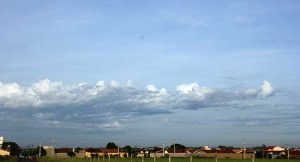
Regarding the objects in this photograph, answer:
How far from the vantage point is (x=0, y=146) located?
416ft

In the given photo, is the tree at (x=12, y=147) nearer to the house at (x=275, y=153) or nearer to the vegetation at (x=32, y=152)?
the vegetation at (x=32, y=152)

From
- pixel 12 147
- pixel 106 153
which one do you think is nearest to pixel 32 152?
pixel 12 147

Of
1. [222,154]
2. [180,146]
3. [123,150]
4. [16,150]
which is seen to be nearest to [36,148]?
[16,150]

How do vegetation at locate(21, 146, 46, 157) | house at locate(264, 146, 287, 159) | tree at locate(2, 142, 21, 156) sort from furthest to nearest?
vegetation at locate(21, 146, 46, 157) < tree at locate(2, 142, 21, 156) < house at locate(264, 146, 287, 159)

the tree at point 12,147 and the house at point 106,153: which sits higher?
the tree at point 12,147

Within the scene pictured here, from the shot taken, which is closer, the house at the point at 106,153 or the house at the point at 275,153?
the house at the point at 275,153

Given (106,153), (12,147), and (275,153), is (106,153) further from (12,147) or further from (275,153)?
(275,153)

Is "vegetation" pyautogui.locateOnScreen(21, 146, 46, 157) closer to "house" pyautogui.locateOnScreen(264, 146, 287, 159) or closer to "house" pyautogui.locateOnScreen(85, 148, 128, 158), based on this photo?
"house" pyautogui.locateOnScreen(85, 148, 128, 158)

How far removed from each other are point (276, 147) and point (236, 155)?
48.6 m

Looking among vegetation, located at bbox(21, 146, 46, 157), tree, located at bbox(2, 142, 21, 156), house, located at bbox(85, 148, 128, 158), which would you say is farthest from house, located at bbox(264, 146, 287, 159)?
tree, located at bbox(2, 142, 21, 156)

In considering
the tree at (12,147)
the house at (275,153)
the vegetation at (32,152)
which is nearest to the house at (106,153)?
the vegetation at (32,152)

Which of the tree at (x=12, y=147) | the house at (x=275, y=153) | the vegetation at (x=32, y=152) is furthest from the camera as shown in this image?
the vegetation at (x=32, y=152)

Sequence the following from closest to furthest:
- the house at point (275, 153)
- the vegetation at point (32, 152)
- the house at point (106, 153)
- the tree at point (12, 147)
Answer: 1. the house at point (275, 153)
2. the house at point (106, 153)
3. the tree at point (12, 147)
4. the vegetation at point (32, 152)

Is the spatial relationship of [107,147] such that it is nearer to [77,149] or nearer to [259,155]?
[77,149]
